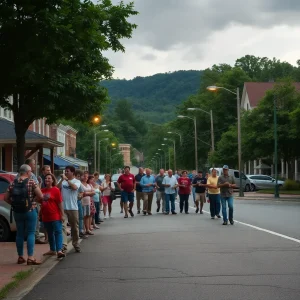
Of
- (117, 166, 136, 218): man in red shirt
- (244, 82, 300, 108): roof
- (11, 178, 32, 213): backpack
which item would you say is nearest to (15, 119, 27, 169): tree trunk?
(117, 166, 136, 218): man in red shirt

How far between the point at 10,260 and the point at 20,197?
1.37m

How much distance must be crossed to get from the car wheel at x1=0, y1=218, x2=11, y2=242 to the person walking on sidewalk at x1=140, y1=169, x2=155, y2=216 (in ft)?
39.7

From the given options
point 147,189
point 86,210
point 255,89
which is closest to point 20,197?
point 86,210

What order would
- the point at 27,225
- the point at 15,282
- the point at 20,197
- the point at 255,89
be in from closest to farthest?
the point at 15,282, the point at 20,197, the point at 27,225, the point at 255,89

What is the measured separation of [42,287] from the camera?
9.71m

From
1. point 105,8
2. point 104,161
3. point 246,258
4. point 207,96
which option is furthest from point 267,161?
point 246,258

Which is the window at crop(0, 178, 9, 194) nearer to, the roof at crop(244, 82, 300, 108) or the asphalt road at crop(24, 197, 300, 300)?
the asphalt road at crop(24, 197, 300, 300)

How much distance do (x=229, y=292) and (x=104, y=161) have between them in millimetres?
103064

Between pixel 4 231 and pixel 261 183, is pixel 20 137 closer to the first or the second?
pixel 4 231

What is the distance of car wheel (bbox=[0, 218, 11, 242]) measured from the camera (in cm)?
1638

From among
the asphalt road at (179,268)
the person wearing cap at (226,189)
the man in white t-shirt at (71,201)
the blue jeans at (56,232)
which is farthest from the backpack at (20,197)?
the person wearing cap at (226,189)

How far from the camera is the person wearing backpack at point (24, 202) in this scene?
1198cm

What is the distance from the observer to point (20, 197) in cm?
1196

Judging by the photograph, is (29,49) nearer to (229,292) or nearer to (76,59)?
(76,59)
